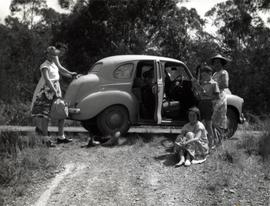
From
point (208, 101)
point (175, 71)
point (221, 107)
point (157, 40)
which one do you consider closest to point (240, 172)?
point (208, 101)

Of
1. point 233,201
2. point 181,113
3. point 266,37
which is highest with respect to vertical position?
point 266,37

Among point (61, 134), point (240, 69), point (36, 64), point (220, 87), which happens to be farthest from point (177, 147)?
point (36, 64)

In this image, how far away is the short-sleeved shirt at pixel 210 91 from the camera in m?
8.72

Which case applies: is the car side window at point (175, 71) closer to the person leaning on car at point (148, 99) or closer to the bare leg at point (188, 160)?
the person leaning on car at point (148, 99)

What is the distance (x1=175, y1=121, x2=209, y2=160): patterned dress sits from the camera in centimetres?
793

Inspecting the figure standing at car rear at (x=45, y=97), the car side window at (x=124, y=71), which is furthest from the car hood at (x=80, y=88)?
the figure standing at car rear at (x=45, y=97)

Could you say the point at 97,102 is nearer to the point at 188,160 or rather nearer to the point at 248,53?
the point at 188,160

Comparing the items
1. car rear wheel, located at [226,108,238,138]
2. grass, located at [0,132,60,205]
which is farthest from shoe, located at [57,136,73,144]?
car rear wheel, located at [226,108,238,138]

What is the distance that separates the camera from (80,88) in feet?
32.0

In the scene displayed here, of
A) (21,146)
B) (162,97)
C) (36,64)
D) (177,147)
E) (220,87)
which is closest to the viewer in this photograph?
(177,147)

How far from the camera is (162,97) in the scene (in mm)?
9797

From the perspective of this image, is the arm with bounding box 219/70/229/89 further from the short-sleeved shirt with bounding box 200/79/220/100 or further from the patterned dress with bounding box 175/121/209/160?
the patterned dress with bounding box 175/121/209/160

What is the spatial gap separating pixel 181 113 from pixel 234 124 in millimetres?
1224

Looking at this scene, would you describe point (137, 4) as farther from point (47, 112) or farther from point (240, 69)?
point (47, 112)
